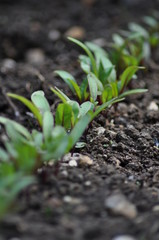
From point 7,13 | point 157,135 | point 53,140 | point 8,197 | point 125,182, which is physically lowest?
point 8,197

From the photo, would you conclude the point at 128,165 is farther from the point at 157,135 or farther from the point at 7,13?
the point at 7,13

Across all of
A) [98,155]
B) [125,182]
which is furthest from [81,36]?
[125,182]

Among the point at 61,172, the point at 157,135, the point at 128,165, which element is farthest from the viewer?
the point at 157,135

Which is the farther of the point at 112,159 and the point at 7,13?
the point at 7,13

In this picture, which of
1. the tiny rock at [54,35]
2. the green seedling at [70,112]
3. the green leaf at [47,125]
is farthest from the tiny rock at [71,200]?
the tiny rock at [54,35]

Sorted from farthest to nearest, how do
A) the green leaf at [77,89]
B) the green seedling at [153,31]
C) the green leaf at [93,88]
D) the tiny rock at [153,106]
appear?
the green seedling at [153,31], the tiny rock at [153,106], the green leaf at [77,89], the green leaf at [93,88]

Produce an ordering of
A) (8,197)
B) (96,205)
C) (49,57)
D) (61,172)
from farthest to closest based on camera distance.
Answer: (49,57) < (61,172) < (96,205) < (8,197)

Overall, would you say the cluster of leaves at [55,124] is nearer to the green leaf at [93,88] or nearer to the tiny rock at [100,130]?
the green leaf at [93,88]

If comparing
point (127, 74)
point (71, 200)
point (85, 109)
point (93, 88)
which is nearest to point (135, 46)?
point (127, 74)
